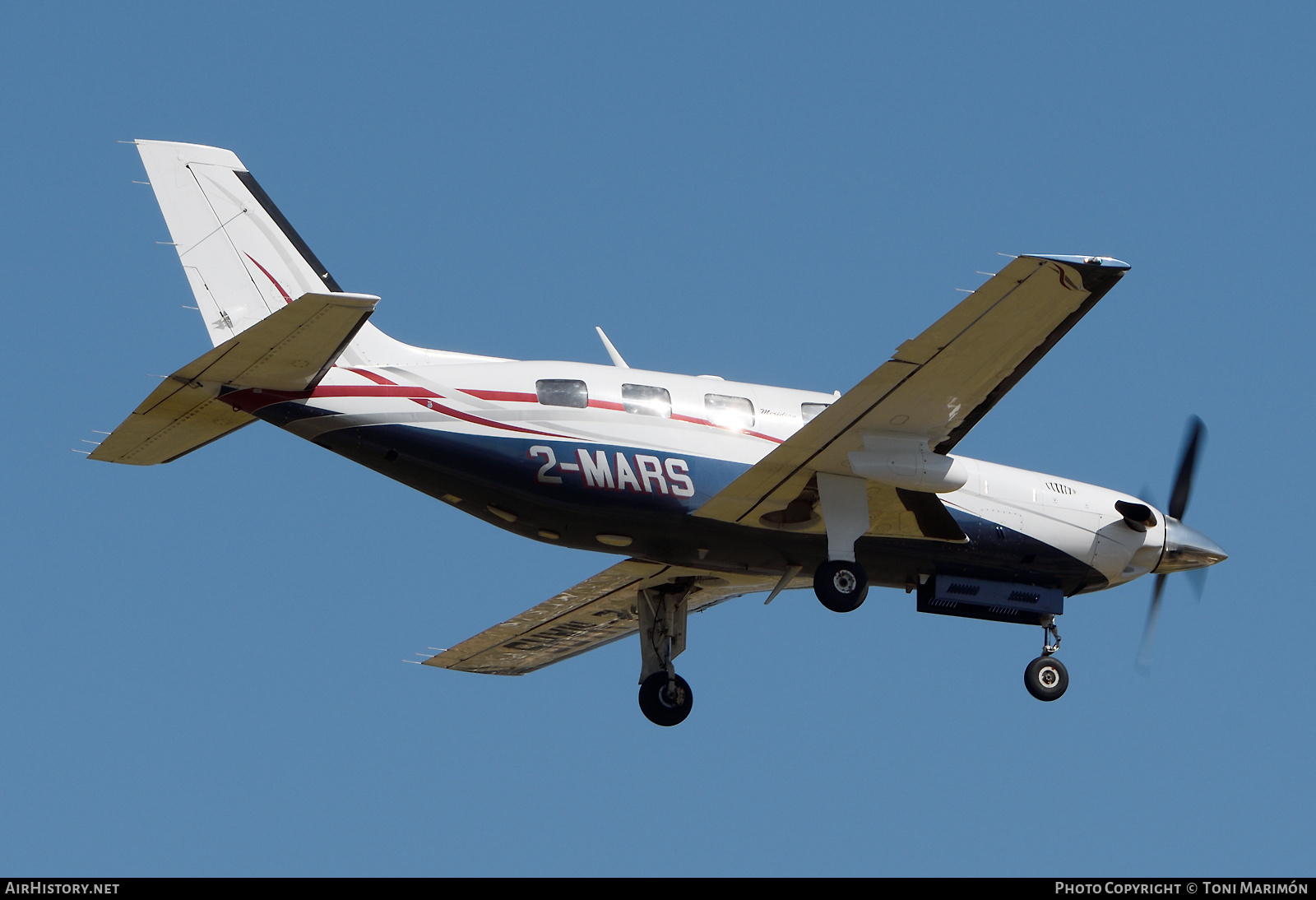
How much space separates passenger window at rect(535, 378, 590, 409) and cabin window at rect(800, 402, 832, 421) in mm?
3665

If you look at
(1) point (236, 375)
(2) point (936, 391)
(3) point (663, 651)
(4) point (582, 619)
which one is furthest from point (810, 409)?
(1) point (236, 375)

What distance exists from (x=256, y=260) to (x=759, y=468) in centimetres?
855

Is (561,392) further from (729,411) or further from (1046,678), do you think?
(1046,678)

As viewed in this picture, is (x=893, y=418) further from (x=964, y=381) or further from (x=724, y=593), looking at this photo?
(x=724, y=593)

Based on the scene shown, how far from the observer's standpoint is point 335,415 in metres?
24.5

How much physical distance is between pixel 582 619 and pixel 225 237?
1083 cm

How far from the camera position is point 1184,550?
95.3 ft

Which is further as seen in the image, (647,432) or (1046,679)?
(1046,679)

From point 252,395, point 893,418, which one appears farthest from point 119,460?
point 893,418

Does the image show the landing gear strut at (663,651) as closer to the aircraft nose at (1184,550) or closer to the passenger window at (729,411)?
the passenger window at (729,411)

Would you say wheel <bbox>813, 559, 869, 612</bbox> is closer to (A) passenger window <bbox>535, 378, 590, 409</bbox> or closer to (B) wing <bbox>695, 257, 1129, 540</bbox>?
(B) wing <bbox>695, 257, 1129, 540</bbox>

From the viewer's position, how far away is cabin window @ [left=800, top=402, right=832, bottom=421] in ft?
86.8

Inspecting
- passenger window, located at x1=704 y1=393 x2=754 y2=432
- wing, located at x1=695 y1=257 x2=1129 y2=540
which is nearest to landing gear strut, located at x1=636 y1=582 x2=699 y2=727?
wing, located at x1=695 y1=257 x2=1129 y2=540

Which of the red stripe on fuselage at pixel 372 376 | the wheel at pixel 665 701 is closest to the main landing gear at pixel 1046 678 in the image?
the wheel at pixel 665 701
